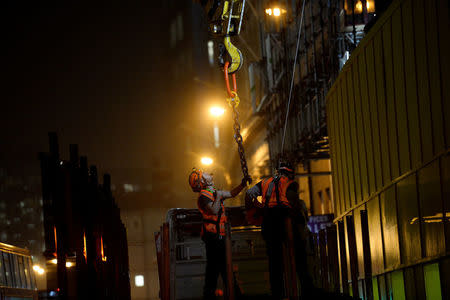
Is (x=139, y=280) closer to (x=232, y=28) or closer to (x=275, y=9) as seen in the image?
(x=275, y=9)

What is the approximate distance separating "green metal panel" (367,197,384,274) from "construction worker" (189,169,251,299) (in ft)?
10.4

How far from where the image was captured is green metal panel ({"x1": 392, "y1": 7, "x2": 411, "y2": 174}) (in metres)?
11.3

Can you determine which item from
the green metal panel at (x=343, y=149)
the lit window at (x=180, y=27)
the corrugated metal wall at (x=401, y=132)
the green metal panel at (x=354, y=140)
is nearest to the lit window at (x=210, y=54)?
the lit window at (x=180, y=27)

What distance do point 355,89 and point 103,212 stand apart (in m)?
7.75

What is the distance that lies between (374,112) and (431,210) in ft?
10.0

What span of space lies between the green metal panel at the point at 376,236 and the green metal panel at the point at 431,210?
2563mm

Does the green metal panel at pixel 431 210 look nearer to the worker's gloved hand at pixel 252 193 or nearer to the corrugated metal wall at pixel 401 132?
the corrugated metal wall at pixel 401 132

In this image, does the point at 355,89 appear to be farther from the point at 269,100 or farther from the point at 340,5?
the point at 269,100

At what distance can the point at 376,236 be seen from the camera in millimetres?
13648

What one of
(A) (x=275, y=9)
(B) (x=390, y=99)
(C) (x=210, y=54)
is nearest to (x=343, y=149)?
(B) (x=390, y=99)

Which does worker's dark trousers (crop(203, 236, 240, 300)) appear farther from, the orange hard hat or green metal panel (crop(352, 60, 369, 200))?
green metal panel (crop(352, 60, 369, 200))

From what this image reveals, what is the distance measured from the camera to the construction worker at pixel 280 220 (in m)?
10.6

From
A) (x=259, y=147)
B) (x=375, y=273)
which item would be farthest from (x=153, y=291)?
(x=375, y=273)

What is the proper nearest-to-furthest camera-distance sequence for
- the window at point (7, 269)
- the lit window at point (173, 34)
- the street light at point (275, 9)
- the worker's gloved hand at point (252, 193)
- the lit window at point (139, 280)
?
1. the worker's gloved hand at point (252, 193)
2. the window at point (7, 269)
3. the street light at point (275, 9)
4. the lit window at point (139, 280)
5. the lit window at point (173, 34)
